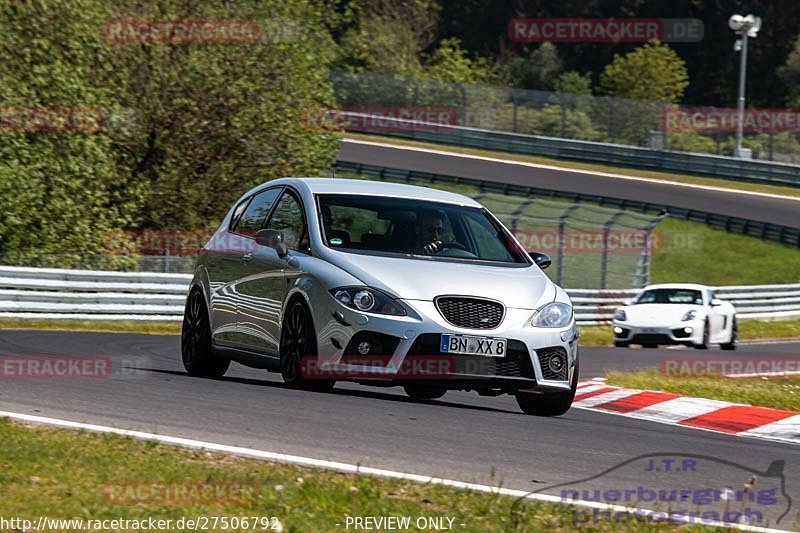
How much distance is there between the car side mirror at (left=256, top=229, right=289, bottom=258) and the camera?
9.86m

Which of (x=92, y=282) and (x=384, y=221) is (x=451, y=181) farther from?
(x=384, y=221)

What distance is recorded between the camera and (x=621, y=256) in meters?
30.4

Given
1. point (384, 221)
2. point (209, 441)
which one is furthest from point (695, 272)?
point (209, 441)

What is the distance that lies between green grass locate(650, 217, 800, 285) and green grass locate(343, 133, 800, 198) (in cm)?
705

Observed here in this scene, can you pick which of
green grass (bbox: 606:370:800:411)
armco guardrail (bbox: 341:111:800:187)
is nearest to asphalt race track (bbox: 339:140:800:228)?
armco guardrail (bbox: 341:111:800:187)

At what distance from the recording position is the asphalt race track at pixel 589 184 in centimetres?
4285

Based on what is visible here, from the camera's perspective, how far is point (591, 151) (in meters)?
51.1

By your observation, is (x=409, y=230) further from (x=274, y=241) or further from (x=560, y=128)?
(x=560, y=128)

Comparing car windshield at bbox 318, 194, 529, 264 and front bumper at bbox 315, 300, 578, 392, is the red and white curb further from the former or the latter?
front bumper at bbox 315, 300, 578, 392

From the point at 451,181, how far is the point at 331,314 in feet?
113

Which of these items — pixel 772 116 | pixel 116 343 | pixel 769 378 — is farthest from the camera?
pixel 772 116

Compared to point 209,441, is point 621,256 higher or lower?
lower
